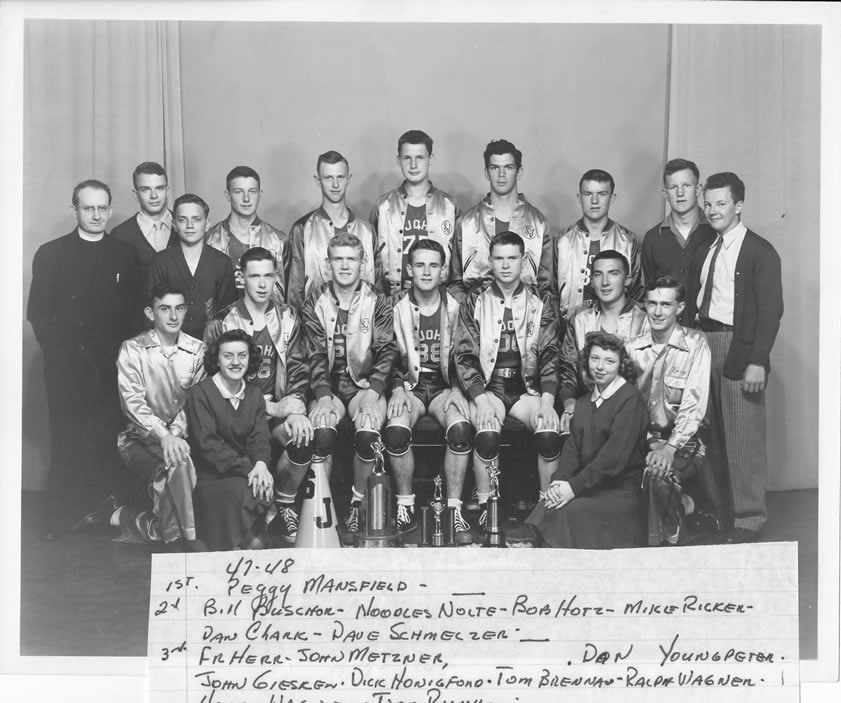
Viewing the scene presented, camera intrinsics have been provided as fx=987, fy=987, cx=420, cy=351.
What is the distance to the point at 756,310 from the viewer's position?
6.44 ft

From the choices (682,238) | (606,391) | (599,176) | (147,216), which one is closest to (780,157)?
(682,238)

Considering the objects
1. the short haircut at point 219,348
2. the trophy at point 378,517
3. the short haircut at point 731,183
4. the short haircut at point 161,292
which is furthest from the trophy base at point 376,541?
the short haircut at point 731,183

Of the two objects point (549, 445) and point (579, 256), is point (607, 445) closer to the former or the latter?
point (549, 445)

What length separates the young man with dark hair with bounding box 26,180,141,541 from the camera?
6.31ft

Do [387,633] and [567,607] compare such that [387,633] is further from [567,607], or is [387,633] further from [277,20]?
[277,20]

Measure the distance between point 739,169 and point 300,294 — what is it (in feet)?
3.05

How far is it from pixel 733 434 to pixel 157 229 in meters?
1.24

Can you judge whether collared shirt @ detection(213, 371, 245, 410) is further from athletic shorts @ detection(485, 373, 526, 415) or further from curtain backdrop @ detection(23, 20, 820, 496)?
athletic shorts @ detection(485, 373, 526, 415)

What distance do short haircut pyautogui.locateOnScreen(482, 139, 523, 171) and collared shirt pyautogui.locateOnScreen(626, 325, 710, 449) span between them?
471mm

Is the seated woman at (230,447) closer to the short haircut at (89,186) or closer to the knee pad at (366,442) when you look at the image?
the knee pad at (366,442)

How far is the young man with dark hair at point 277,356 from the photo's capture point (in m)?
1.93

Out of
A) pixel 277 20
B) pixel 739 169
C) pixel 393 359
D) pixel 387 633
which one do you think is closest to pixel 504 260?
pixel 393 359
